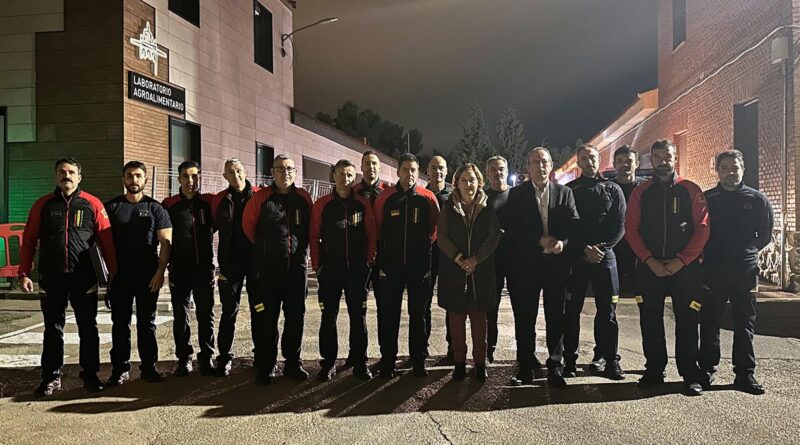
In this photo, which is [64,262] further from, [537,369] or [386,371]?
[537,369]

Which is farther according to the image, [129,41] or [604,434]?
[129,41]

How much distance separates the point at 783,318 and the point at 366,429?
659 cm

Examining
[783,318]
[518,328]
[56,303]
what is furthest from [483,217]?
[783,318]

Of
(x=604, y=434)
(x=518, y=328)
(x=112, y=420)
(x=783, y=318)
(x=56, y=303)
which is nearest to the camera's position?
(x=604, y=434)

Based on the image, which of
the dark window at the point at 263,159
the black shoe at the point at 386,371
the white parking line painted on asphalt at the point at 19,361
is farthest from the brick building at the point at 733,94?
the dark window at the point at 263,159

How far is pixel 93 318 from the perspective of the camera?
15.7 feet

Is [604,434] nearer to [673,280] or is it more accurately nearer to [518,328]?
[518,328]

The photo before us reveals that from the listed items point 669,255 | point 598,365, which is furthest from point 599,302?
point 669,255

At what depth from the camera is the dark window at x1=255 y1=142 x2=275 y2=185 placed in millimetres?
15792

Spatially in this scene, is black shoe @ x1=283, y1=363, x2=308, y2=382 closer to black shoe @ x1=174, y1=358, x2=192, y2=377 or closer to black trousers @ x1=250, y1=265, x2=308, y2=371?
black trousers @ x1=250, y1=265, x2=308, y2=371

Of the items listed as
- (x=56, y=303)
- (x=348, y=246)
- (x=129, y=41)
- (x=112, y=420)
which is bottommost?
(x=112, y=420)

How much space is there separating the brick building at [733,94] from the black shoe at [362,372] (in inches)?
325

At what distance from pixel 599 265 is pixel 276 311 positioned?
2.99 meters

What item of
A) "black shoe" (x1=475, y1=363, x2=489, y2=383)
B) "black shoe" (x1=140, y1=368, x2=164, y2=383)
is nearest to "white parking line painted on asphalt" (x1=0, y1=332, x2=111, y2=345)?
"black shoe" (x1=140, y1=368, x2=164, y2=383)
